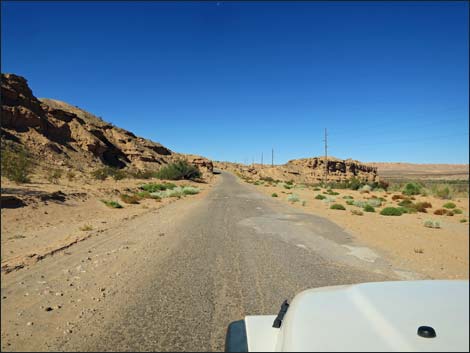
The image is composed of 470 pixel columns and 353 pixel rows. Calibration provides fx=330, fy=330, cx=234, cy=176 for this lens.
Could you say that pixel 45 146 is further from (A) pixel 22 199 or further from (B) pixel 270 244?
(B) pixel 270 244

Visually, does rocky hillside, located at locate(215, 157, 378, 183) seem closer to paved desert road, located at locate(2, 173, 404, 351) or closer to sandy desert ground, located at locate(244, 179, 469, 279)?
sandy desert ground, located at locate(244, 179, 469, 279)

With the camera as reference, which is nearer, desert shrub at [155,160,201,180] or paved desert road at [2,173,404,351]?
paved desert road at [2,173,404,351]

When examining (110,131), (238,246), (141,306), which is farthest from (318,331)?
(110,131)

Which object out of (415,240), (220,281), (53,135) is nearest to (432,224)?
(415,240)

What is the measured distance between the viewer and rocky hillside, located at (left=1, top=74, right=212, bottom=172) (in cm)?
3189

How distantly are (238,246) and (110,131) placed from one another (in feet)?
172

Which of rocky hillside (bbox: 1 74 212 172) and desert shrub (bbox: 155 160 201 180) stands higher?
rocky hillside (bbox: 1 74 212 172)

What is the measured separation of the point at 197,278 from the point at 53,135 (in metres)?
39.0

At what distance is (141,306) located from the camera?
4312mm

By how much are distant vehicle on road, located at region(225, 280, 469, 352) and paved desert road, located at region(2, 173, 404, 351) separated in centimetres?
164

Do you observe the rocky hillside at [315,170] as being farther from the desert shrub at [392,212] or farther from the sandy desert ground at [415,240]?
the sandy desert ground at [415,240]

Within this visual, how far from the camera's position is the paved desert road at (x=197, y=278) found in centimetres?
350

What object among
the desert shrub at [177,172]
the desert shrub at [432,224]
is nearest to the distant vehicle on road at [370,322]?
the desert shrub at [432,224]

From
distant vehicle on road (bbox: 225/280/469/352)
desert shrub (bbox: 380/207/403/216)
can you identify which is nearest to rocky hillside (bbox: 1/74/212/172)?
desert shrub (bbox: 380/207/403/216)
